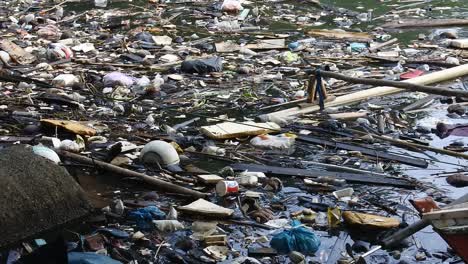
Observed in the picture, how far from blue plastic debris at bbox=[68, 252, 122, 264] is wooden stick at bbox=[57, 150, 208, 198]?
1227 mm

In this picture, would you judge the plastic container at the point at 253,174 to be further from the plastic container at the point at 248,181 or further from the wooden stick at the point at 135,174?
the wooden stick at the point at 135,174

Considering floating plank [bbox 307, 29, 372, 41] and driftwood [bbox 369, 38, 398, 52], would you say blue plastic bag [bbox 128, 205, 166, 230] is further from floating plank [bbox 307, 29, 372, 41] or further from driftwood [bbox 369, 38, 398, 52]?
floating plank [bbox 307, 29, 372, 41]

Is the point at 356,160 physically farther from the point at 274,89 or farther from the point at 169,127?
the point at 274,89

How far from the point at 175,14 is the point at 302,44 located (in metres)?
3.55

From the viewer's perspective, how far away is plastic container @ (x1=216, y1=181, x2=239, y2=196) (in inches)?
221

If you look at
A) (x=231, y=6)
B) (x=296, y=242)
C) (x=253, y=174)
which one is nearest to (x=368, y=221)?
(x=296, y=242)

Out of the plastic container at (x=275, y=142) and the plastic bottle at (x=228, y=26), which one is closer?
the plastic container at (x=275, y=142)

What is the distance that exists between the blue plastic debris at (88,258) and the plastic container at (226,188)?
137cm

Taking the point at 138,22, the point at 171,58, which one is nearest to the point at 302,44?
the point at 171,58

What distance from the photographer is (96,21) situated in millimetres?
13195

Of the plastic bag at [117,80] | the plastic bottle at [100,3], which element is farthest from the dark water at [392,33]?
the plastic bag at [117,80]

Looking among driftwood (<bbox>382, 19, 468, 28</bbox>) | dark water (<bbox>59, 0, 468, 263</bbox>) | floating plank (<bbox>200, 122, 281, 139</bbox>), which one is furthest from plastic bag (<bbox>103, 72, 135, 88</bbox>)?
driftwood (<bbox>382, 19, 468, 28</bbox>)

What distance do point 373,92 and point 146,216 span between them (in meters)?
3.92

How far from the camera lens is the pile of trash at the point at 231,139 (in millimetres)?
4918
